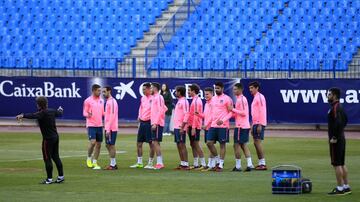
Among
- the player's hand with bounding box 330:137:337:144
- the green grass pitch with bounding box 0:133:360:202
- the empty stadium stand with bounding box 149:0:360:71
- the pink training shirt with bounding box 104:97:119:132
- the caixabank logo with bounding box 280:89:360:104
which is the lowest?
the green grass pitch with bounding box 0:133:360:202

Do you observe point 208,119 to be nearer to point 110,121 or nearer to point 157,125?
point 157,125

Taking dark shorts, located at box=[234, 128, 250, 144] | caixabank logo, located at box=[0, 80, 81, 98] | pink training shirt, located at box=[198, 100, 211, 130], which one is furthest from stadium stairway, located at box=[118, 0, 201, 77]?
dark shorts, located at box=[234, 128, 250, 144]

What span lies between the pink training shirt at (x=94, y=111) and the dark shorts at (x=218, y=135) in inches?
120

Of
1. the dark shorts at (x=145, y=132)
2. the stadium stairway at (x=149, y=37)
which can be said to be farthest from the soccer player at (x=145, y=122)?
the stadium stairway at (x=149, y=37)

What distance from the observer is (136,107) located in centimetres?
4128

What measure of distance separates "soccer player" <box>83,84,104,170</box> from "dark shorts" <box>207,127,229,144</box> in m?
2.94

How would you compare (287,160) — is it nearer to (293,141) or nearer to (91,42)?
(293,141)

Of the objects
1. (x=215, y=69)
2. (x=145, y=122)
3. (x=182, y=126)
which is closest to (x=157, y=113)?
(x=145, y=122)

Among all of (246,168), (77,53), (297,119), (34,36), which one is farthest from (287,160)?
(34,36)

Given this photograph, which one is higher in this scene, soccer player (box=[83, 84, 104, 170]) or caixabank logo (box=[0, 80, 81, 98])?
caixabank logo (box=[0, 80, 81, 98])

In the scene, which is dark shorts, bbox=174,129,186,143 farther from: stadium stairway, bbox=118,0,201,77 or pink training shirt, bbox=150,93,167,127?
stadium stairway, bbox=118,0,201,77

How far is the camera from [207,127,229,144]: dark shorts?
23.1 m

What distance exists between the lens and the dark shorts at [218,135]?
2311 centimetres

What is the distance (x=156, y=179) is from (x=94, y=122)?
4.14 metres
